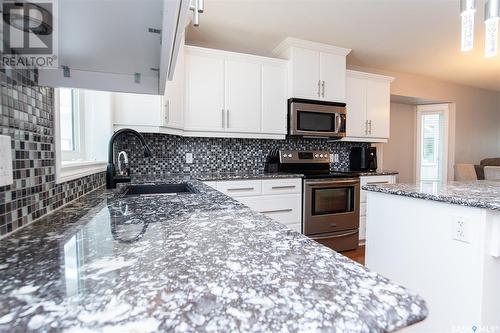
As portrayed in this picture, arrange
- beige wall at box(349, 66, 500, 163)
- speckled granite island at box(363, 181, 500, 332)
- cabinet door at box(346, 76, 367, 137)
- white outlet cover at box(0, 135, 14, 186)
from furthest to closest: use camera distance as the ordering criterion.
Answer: beige wall at box(349, 66, 500, 163) → cabinet door at box(346, 76, 367, 137) → speckled granite island at box(363, 181, 500, 332) → white outlet cover at box(0, 135, 14, 186)

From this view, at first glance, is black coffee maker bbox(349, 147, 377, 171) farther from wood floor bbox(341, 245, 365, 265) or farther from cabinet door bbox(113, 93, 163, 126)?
cabinet door bbox(113, 93, 163, 126)

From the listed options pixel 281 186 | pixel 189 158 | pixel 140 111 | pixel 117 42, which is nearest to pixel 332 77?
pixel 281 186

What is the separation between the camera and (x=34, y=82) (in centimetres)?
74

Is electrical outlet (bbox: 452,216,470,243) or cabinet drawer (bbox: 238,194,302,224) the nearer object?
electrical outlet (bbox: 452,216,470,243)

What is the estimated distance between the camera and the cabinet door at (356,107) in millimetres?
3270

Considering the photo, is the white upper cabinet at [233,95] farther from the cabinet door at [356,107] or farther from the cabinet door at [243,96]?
the cabinet door at [356,107]

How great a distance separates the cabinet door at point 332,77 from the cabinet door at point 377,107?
1.78 ft

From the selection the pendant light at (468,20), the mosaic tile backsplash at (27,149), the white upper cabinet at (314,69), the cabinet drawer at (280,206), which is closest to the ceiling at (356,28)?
the white upper cabinet at (314,69)

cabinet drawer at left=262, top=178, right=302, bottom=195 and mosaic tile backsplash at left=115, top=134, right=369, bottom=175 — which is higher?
mosaic tile backsplash at left=115, top=134, right=369, bottom=175

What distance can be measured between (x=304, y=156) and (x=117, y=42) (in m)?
2.54

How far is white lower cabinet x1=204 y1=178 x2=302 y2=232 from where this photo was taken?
2.43 m

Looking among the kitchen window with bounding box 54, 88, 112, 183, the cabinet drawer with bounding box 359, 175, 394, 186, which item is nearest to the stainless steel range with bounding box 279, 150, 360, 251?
the cabinet drawer with bounding box 359, 175, 394, 186

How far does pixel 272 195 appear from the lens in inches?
101

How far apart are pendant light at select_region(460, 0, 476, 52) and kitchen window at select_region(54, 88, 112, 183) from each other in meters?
1.94
